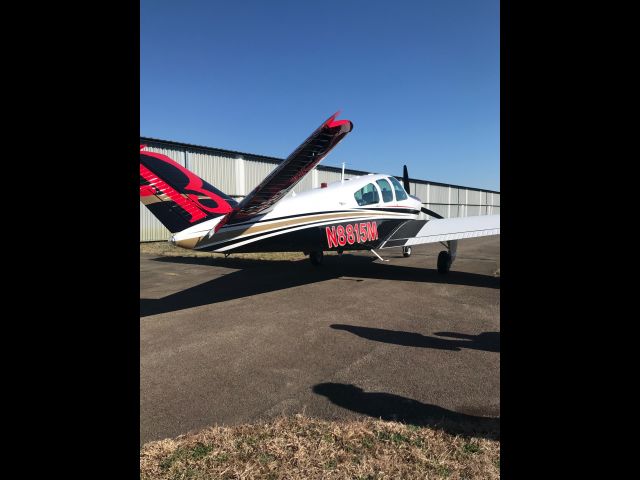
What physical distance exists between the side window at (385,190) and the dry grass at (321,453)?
7869mm

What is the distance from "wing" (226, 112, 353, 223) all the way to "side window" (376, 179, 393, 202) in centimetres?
398

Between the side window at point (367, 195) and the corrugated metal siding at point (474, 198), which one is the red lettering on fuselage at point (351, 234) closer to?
the side window at point (367, 195)

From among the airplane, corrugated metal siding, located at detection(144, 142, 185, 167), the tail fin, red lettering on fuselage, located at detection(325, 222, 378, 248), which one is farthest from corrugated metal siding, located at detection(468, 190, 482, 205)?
the tail fin

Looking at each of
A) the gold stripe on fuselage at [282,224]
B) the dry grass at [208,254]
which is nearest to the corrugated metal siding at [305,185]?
the dry grass at [208,254]

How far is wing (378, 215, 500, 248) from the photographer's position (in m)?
9.76

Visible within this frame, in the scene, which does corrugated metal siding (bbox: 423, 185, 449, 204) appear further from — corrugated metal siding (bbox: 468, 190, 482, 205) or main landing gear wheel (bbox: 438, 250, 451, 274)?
main landing gear wheel (bbox: 438, 250, 451, 274)

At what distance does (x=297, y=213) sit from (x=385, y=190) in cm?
328

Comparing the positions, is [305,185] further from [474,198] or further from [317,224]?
[474,198]

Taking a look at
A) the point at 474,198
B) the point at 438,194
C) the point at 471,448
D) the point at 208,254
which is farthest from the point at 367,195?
the point at 474,198

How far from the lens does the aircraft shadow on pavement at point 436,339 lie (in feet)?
15.6

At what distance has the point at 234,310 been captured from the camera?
671 centimetres

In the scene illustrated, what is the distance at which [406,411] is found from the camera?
3154mm
